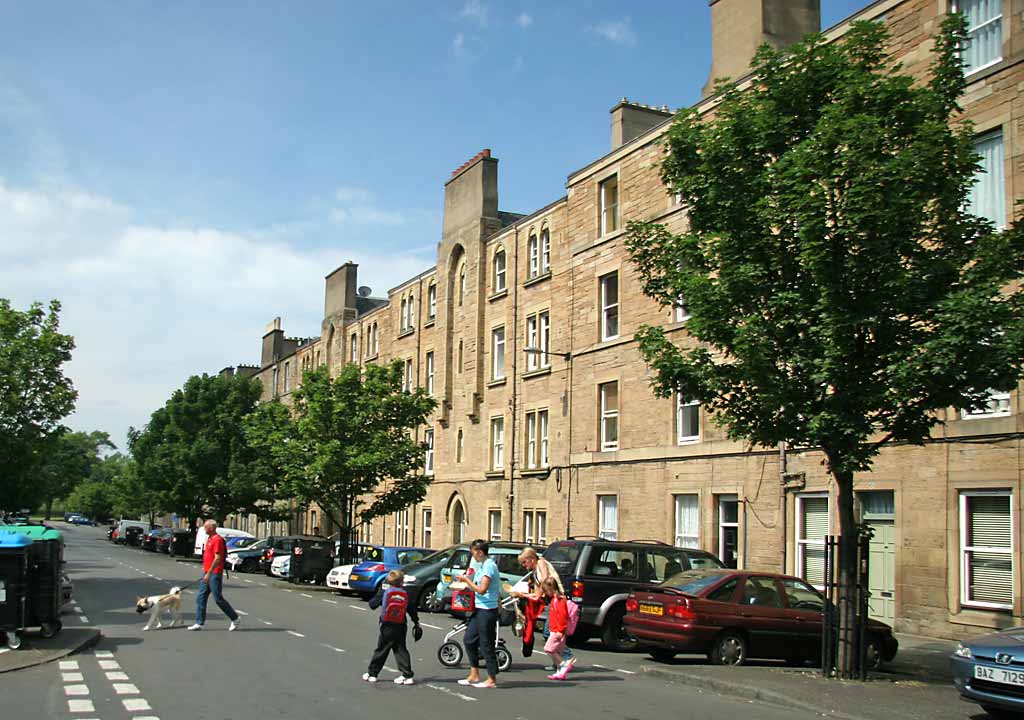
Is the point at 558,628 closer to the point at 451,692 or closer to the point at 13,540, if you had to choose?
the point at 451,692

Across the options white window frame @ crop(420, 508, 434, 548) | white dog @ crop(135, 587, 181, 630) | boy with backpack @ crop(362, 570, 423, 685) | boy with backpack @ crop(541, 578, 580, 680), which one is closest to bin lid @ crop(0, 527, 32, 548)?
white dog @ crop(135, 587, 181, 630)

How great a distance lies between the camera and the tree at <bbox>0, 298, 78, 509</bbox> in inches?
1175

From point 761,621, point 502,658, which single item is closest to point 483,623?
point 502,658

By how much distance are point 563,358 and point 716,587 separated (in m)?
18.2

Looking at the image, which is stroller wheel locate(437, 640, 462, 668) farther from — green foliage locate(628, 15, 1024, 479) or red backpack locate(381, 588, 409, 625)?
green foliage locate(628, 15, 1024, 479)

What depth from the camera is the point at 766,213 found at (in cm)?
1448

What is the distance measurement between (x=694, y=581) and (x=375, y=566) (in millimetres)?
13549

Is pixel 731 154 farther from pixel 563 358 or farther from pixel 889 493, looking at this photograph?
pixel 563 358

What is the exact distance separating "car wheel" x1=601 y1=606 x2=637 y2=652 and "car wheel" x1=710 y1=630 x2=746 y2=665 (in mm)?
2508

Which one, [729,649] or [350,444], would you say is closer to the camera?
[729,649]

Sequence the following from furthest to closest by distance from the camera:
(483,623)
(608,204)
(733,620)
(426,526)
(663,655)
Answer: (426,526) → (608,204) → (663,655) → (733,620) → (483,623)

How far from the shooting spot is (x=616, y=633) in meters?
18.5

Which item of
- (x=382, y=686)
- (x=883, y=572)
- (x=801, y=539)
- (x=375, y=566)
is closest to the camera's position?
(x=382, y=686)

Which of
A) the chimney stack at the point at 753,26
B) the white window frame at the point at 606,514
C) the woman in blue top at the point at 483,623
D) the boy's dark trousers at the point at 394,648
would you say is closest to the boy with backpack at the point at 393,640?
the boy's dark trousers at the point at 394,648
